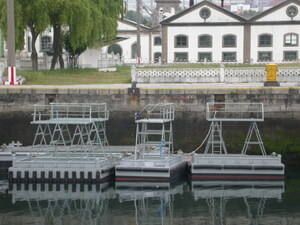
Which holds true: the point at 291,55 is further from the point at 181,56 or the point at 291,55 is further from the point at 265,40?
the point at 181,56

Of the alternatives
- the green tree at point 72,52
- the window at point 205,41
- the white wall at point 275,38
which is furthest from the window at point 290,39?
the green tree at point 72,52

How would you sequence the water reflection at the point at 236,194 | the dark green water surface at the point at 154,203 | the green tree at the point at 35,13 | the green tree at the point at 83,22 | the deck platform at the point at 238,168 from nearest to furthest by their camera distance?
the dark green water surface at the point at 154,203
the water reflection at the point at 236,194
the deck platform at the point at 238,168
the green tree at the point at 35,13
the green tree at the point at 83,22

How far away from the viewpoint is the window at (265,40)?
67.4 metres

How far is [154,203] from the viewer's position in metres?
25.1

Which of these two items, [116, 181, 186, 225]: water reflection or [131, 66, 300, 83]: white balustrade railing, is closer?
[116, 181, 186, 225]: water reflection

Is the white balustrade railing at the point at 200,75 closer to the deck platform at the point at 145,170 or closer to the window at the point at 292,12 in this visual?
the deck platform at the point at 145,170

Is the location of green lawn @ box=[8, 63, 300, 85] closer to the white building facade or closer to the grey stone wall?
the grey stone wall

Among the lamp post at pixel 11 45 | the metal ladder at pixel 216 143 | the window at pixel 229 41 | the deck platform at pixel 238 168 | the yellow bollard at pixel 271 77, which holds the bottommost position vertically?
the deck platform at pixel 238 168

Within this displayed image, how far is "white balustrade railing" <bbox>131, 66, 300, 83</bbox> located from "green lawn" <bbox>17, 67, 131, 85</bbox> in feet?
7.32

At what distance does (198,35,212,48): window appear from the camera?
68.8 metres

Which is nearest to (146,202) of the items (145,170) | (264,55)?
(145,170)

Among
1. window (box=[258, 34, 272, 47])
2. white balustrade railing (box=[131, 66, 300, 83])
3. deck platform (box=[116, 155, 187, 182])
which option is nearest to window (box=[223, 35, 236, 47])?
window (box=[258, 34, 272, 47])

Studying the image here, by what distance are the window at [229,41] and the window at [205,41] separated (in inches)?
54.0

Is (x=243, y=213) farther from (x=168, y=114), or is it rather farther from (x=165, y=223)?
(x=168, y=114)
